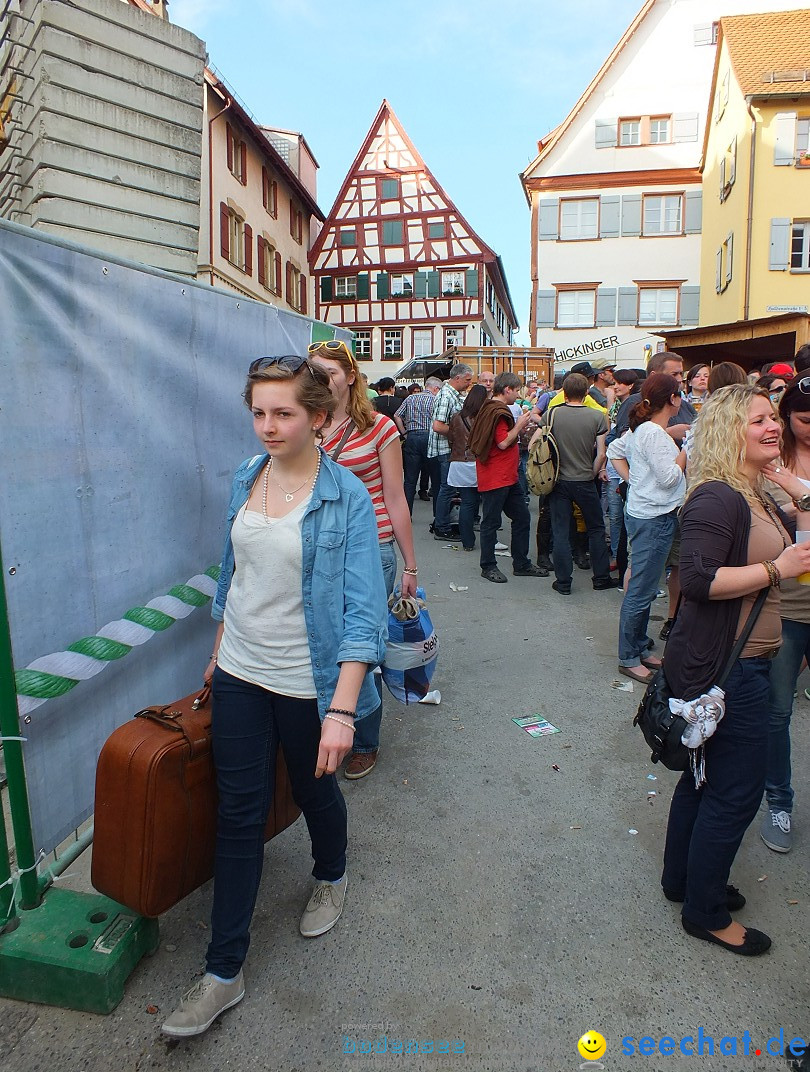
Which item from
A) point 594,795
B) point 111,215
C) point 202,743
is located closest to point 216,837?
point 202,743

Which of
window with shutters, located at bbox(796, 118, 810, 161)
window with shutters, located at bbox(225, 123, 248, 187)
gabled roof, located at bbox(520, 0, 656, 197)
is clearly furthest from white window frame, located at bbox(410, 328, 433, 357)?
window with shutters, located at bbox(796, 118, 810, 161)

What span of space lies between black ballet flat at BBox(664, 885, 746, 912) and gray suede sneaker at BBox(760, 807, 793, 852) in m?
0.42

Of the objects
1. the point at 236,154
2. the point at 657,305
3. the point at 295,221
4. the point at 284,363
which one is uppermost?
the point at 295,221

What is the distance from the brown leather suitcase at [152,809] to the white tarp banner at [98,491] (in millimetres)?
304

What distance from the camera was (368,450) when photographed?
3.27m

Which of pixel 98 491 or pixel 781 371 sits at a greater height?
pixel 781 371

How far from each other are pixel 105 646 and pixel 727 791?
2069mm

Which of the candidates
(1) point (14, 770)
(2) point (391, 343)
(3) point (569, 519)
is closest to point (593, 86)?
(2) point (391, 343)

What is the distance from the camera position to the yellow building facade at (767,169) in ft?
66.0

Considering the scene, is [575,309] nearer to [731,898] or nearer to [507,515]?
[507,515]

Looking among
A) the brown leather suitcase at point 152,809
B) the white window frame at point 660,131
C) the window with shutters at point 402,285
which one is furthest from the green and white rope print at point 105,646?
the window with shutters at point 402,285

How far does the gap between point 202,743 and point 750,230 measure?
75.8 ft

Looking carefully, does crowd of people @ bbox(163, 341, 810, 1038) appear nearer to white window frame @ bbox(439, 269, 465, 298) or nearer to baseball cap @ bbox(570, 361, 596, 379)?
baseball cap @ bbox(570, 361, 596, 379)

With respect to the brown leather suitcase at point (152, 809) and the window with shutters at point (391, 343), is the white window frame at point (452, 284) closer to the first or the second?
the window with shutters at point (391, 343)
